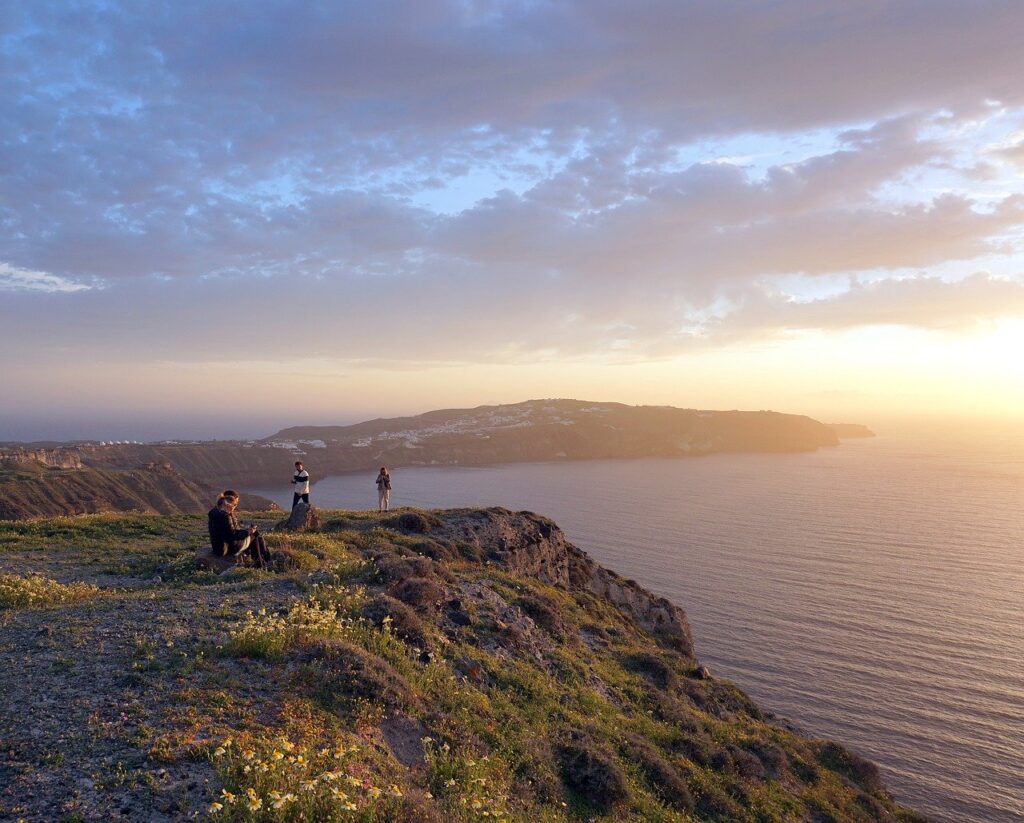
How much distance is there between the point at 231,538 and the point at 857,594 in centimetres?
5021

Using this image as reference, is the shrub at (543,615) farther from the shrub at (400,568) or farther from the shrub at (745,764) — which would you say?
the shrub at (745,764)

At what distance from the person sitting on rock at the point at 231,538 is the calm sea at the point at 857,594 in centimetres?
2822

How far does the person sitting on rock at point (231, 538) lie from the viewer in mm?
15250

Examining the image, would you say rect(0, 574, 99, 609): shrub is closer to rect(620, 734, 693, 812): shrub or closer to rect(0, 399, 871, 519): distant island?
rect(620, 734, 693, 812): shrub

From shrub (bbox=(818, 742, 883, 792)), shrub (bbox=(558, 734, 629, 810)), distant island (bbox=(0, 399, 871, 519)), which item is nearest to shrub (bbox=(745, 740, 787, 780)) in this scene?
shrub (bbox=(818, 742, 883, 792))

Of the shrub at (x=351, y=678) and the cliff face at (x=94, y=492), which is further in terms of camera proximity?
the cliff face at (x=94, y=492)

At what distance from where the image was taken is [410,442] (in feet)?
571

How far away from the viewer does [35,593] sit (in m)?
12.4

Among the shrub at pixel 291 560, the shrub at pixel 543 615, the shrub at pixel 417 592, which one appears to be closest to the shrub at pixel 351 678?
the shrub at pixel 417 592

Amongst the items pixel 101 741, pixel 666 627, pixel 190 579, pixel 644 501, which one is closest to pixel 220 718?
pixel 101 741

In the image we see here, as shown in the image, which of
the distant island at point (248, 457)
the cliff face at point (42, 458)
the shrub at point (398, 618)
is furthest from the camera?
the cliff face at point (42, 458)

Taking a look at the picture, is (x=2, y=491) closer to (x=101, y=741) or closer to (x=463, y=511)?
(x=463, y=511)

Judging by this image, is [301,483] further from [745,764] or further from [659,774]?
[745,764]

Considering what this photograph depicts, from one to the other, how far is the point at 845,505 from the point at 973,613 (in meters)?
49.9
